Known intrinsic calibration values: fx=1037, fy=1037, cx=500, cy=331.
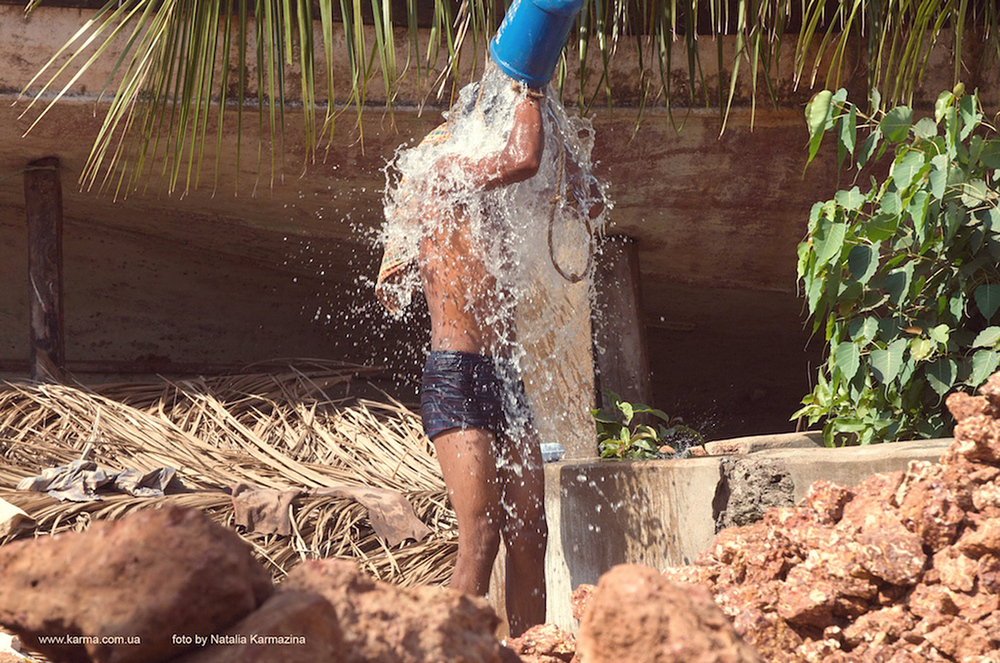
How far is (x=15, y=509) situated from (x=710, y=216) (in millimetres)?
3181

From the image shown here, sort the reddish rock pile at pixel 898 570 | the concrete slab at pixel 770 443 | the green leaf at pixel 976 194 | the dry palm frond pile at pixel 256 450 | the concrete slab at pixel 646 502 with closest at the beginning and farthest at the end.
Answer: the reddish rock pile at pixel 898 570 < the concrete slab at pixel 646 502 < the green leaf at pixel 976 194 < the concrete slab at pixel 770 443 < the dry palm frond pile at pixel 256 450

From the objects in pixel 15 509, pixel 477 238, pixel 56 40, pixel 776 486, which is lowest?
pixel 15 509

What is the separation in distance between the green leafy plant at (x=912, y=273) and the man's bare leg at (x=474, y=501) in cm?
89

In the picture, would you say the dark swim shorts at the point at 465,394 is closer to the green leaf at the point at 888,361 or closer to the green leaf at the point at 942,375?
the green leaf at the point at 888,361

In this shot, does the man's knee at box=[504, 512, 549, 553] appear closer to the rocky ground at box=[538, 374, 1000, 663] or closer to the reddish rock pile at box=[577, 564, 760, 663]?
the rocky ground at box=[538, 374, 1000, 663]

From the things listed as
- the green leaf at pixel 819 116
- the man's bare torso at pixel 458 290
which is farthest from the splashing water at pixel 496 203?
the green leaf at pixel 819 116

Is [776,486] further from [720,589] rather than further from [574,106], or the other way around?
[574,106]

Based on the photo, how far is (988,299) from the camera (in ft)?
7.75

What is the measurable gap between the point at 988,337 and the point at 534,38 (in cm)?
125

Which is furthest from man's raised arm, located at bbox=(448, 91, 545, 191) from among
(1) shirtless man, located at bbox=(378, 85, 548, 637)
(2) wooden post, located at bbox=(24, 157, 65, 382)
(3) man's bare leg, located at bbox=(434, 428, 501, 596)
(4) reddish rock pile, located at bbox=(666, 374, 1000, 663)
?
(2) wooden post, located at bbox=(24, 157, 65, 382)

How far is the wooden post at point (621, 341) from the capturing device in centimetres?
467

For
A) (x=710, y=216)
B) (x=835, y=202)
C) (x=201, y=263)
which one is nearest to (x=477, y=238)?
(x=835, y=202)

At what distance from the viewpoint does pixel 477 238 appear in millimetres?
2656

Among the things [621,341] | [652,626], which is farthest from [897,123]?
[621,341]
